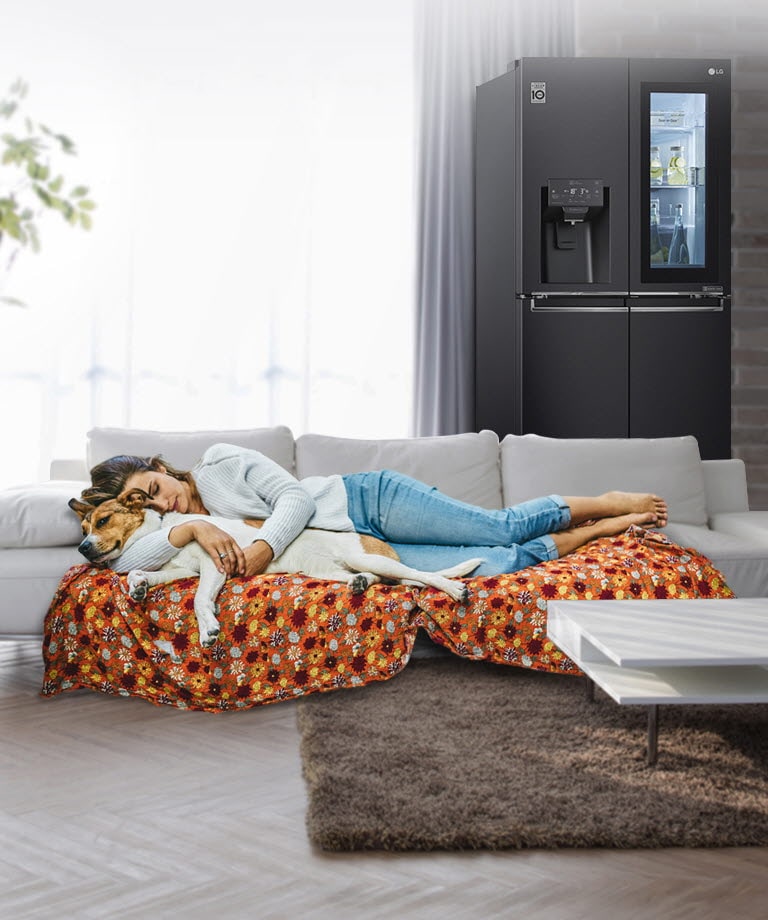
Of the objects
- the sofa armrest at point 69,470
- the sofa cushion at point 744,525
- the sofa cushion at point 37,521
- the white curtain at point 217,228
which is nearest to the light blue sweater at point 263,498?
the sofa cushion at point 37,521

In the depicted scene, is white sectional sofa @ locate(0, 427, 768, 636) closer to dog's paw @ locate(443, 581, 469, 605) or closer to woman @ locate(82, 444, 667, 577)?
woman @ locate(82, 444, 667, 577)

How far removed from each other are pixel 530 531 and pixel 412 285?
202cm

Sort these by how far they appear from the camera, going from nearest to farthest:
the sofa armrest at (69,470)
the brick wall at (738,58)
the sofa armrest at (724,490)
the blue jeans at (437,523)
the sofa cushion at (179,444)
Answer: the blue jeans at (437,523)
the sofa cushion at (179,444)
the sofa armrest at (69,470)
the sofa armrest at (724,490)
the brick wall at (738,58)

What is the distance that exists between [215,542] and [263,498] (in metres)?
0.30

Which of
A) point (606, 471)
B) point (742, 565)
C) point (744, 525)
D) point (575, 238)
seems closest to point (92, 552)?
point (606, 471)

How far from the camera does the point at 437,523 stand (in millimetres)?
3080

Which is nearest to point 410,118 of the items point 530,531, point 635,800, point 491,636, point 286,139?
point 286,139

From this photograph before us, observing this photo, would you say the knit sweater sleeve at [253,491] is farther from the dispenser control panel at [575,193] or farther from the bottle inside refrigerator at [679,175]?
the bottle inside refrigerator at [679,175]

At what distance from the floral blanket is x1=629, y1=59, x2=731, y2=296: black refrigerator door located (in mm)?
1975

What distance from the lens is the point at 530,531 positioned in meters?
3.13

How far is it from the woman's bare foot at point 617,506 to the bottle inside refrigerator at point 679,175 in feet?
4.90

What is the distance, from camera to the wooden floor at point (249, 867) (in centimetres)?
151

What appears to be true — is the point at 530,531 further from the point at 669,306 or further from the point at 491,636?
the point at 669,306

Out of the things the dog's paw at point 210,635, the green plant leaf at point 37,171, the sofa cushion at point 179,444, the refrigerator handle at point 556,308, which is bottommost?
the dog's paw at point 210,635
